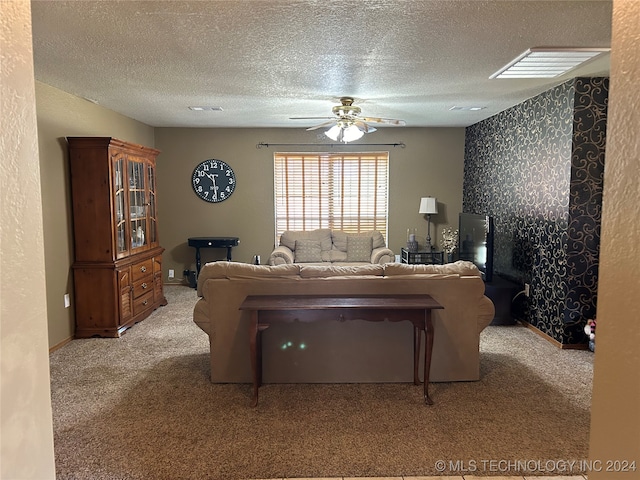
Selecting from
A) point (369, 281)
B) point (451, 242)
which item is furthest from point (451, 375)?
point (451, 242)

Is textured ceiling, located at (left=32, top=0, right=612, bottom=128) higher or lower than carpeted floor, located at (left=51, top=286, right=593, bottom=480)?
higher

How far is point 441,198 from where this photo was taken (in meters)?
6.79

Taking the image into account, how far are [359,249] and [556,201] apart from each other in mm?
2727

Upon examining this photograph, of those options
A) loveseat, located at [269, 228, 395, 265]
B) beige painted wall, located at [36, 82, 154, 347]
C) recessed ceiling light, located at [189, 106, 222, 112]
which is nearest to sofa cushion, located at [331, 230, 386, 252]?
loveseat, located at [269, 228, 395, 265]

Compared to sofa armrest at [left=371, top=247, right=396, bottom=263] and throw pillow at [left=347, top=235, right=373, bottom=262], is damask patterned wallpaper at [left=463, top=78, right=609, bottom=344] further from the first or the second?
throw pillow at [left=347, top=235, right=373, bottom=262]

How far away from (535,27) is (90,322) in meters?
4.59

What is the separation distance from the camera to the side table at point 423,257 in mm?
6363

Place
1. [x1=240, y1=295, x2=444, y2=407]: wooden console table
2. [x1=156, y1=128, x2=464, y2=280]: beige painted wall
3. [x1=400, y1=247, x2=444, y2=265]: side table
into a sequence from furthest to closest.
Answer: [x1=156, y1=128, x2=464, y2=280]: beige painted wall < [x1=400, y1=247, x2=444, y2=265]: side table < [x1=240, y1=295, x2=444, y2=407]: wooden console table

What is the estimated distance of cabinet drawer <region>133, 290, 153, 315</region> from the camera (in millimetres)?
4715

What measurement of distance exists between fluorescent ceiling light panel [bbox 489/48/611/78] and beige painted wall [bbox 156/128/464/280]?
3104 mm

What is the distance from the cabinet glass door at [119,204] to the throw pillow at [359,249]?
9.83 feet

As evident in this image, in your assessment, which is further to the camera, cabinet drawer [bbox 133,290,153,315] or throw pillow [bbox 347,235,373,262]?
throw pillow [bbox 347,235,373,262]

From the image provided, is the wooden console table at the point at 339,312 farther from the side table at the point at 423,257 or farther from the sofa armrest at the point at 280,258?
the side table at the point at 423,257

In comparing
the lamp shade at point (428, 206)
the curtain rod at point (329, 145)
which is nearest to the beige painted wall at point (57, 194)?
the curtain rod at point (329, 145)
